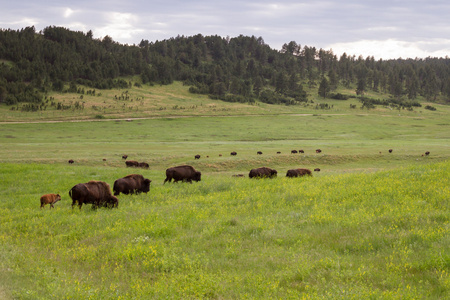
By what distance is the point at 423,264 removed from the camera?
7.50 m

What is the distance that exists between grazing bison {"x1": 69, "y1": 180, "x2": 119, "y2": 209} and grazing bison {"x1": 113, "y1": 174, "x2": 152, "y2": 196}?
2520 mm

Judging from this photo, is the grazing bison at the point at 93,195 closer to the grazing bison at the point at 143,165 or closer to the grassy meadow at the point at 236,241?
the grassy meadow at the point at 236,241

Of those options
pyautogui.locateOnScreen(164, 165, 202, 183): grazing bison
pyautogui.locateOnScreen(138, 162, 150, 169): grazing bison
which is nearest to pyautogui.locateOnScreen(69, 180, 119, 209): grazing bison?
pyautogui.locateOnScreen(164, 165, 202, 183): grazing bison

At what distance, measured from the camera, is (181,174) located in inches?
879

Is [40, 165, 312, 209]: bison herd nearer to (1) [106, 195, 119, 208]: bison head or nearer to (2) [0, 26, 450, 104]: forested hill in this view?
(1) [106, 195, 119, 208]: bison head

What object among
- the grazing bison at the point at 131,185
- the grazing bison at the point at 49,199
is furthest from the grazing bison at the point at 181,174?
the grazing bison at the point at 49,199

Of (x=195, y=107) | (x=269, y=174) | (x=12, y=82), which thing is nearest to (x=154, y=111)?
(x=195, y=107)

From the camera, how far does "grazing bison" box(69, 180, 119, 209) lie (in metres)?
14.6

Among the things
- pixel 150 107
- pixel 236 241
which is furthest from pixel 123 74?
pixel 236 241

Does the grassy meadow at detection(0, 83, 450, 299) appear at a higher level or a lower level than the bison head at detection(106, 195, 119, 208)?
higher

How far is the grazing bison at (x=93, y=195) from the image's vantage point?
1463cm

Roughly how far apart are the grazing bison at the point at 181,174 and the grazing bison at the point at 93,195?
6958 mm

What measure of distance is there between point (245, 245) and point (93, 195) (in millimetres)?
8413

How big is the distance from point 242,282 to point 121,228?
18.0ft
